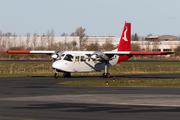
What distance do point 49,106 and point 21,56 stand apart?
282 ft

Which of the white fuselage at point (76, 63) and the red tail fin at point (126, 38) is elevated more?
the red tail fin at point (126, 38)

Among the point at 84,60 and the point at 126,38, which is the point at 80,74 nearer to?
the point at 84,60

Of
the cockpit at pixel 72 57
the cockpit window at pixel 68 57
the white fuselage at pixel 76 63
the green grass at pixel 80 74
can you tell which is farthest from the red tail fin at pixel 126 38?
the cockpit window at pixel 68 57

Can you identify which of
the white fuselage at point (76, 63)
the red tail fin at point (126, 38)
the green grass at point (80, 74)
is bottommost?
the green grass at point (80, 74)

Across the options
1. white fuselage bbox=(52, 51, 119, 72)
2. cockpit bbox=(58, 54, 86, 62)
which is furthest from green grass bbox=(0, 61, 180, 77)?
cockpit bbox=(58, 54, 86, 62)

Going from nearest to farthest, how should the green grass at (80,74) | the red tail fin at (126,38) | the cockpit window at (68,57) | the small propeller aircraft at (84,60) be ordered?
1. the small propeller aircraft at (84,60)
2. the cockpit window at (68,57)
3. the red tail fin at (126,38)
4. the green grass at (80,74)

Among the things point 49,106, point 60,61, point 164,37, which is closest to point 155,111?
point 49,106

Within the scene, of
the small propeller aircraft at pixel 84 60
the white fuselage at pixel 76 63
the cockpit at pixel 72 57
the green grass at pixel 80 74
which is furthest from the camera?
the green grass at pixel 80 74

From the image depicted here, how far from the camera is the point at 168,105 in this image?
13789mm

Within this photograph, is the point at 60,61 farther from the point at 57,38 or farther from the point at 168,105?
the point at 57,38

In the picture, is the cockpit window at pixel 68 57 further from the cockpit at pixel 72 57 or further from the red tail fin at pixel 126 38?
the red tail fin at pixel 126 38

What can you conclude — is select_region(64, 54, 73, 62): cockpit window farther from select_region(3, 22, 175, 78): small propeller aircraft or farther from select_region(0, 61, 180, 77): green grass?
select_region(0, 61, 180, 77): green grass

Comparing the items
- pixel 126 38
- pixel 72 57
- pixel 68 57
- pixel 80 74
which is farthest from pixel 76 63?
pixel 126 38

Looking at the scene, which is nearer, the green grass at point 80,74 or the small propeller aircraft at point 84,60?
the small propeller aircraft at point 84,60
